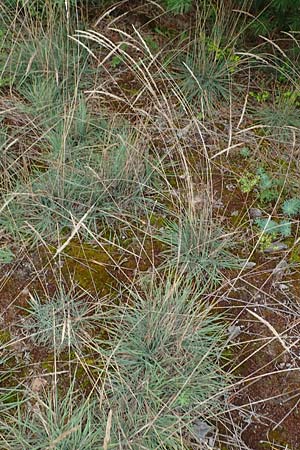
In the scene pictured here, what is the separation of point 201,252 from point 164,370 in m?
0.49

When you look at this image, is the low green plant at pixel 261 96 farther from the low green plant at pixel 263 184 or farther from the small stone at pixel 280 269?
the small stone at pixel 280 269

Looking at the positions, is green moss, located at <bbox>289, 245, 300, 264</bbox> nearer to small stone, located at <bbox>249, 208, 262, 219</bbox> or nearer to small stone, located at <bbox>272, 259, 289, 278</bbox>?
small stone, located at <bbox>272, 259, 289, 278</bbox>

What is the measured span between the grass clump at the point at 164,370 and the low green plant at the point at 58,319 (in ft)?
0.36

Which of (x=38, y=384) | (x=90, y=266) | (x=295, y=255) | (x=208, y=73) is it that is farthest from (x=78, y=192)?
(x=208, y=73)

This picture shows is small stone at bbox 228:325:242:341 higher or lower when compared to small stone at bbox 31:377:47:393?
lower

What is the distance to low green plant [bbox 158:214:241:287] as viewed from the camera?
2.05m

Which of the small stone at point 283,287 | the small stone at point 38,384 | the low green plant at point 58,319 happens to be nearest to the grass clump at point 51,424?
the small stone at point 38,384

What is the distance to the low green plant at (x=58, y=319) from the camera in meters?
1.88

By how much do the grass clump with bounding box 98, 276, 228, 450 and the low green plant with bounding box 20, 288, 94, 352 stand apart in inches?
4.3

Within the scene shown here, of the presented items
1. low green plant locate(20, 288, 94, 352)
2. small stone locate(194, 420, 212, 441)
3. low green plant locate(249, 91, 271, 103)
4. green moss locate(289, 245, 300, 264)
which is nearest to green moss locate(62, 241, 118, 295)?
low green plant locate(20, 288, 94, 352)

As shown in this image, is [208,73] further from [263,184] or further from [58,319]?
[58,319]

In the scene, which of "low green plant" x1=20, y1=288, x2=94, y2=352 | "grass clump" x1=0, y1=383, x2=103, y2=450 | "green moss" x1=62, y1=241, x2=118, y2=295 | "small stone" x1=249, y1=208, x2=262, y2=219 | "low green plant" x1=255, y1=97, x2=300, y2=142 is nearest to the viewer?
"grass clump" x1=0, y1=383, x2=103, y2=450

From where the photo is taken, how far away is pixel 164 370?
177 centimetres

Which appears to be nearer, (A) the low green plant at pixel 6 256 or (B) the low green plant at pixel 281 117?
(A) the low green plant at pixel 6 256
